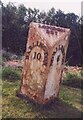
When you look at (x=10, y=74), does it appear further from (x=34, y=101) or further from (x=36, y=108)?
(x=36, y=108)

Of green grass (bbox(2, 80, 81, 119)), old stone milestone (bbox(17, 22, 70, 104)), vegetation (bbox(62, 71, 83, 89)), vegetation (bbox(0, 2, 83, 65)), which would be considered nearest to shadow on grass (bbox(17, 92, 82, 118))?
green grass (bbox(2, 80, 81, 119))

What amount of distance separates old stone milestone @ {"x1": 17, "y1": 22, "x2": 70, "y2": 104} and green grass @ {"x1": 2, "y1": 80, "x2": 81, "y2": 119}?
10.4 inches

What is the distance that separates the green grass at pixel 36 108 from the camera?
7.08 m

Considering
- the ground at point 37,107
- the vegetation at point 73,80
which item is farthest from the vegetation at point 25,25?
the ground at point 37,107

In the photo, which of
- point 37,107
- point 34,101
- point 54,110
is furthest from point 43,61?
point 54,110

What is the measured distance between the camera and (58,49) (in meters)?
7.71

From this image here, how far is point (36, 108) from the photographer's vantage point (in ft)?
24.3

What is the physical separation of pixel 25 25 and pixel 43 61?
17.4m

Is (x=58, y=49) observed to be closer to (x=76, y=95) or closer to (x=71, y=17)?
(x=76, y=95)

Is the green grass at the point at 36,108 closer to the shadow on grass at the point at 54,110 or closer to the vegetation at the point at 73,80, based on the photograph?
the shadow on grass at the point at 54,110

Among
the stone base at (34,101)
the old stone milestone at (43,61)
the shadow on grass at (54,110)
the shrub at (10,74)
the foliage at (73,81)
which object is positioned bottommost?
the shadow on grass at (54,110)

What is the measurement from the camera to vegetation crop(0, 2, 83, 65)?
22469mm

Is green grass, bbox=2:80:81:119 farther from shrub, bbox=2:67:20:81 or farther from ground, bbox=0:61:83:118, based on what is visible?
shrub, bbox=2:67:20:81

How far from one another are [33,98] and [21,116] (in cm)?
84
